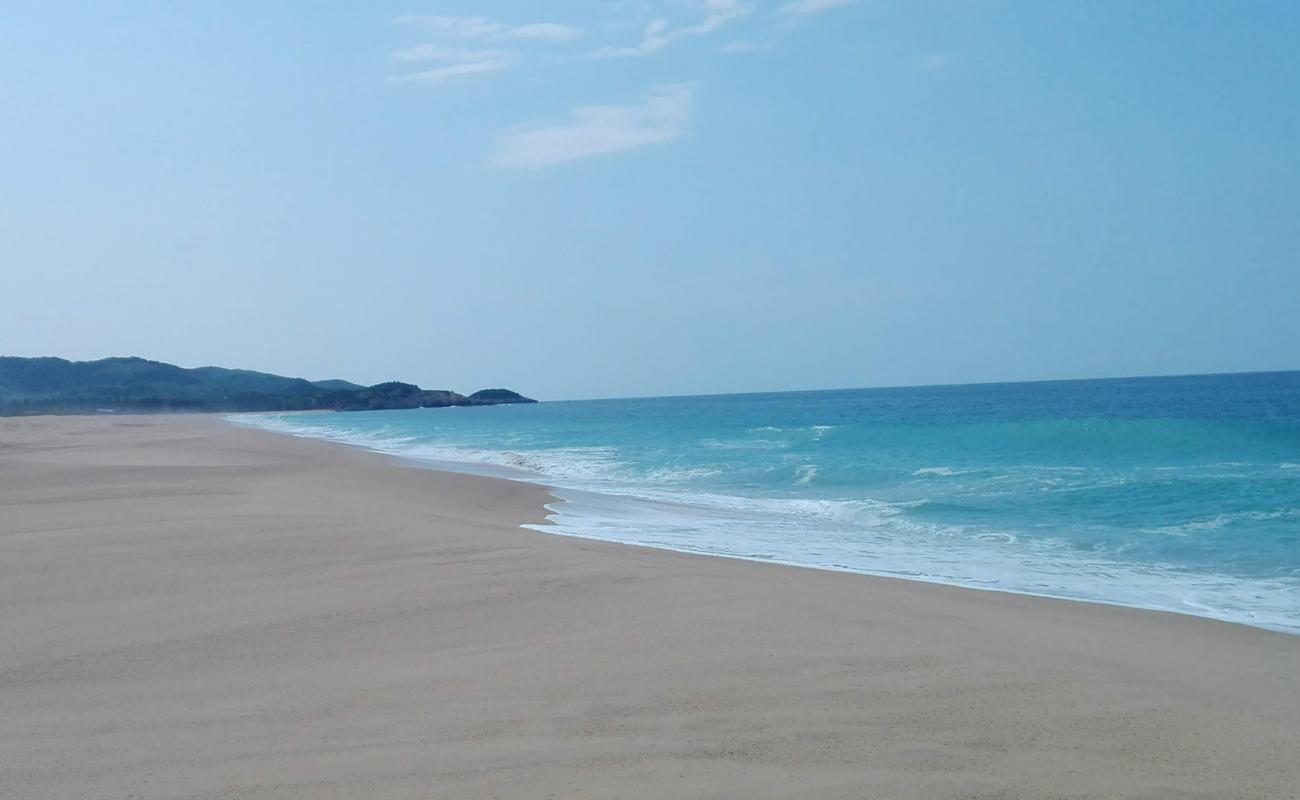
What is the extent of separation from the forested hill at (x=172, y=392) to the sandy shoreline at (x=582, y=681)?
91.5m

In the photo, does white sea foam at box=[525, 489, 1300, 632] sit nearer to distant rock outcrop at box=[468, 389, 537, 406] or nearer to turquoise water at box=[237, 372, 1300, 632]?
turquoise water at box=[237, 372, 1300, 632]

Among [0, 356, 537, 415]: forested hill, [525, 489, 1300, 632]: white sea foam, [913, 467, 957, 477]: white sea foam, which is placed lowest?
[525, 489, 1300, 632]: white sea foam

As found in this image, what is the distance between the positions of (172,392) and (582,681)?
13366 cm

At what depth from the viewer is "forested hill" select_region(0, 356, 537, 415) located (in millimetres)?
106975

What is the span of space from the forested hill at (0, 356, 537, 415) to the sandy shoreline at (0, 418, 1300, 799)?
9150 centimetres

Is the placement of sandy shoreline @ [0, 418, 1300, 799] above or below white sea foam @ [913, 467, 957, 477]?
below

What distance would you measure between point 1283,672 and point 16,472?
62.5 feet

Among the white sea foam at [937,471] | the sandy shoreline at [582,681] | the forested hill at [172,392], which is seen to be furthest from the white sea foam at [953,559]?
the forested hill at [172,392]

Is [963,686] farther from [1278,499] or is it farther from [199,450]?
[199,450]

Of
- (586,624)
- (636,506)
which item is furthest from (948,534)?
(586,624)

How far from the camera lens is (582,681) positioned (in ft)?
17.1

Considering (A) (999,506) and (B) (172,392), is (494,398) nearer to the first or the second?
(B) (172,392)

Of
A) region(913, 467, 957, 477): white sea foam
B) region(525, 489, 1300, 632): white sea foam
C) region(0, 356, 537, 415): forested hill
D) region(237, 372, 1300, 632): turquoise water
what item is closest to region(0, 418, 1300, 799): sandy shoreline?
region(525, 489, 1300, 632): white sea foam

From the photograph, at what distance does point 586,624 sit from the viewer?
650 centimetres
